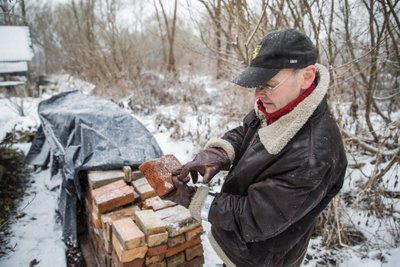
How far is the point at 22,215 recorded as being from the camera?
374 centimetres

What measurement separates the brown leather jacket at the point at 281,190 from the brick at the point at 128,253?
789mm

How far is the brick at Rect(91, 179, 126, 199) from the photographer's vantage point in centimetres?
260

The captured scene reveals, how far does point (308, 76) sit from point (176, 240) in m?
1.59

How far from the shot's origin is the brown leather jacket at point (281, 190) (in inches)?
47.0

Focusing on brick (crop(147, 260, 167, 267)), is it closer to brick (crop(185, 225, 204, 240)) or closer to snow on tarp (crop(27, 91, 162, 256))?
brick (crop(185, 225, 204, 240))

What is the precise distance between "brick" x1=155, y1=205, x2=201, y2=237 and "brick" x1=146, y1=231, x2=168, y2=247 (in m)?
0.06

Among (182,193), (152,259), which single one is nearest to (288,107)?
(182,193)

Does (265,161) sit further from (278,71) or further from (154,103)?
(154,103)

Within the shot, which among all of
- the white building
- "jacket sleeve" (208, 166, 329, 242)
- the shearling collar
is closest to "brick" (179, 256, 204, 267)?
"jacket sleeve" (208, 166, 329, 242)

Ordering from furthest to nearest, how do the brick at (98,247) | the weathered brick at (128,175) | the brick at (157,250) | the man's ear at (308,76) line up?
1. the weathered brick at (128,175)
2. the brick at (98,247)
3. the brick at (157,250)
4. the man's ear at (308,76)

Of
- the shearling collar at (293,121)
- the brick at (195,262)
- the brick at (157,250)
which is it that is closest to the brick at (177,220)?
the brick at (157,250)

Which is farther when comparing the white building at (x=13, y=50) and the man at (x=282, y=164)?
the white building at (x=13, y=50)

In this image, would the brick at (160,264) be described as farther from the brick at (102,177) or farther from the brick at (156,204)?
the brick at (102,177)

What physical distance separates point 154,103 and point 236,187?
6.48 meters
